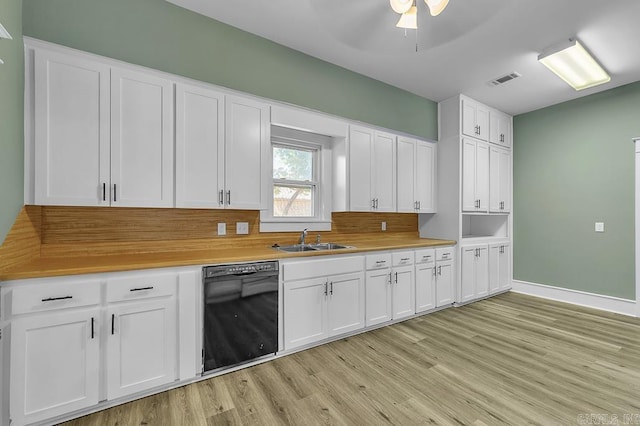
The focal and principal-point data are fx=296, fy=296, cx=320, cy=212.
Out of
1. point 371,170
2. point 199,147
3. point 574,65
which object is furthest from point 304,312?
point 574,65

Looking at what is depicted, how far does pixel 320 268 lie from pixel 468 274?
2.52m

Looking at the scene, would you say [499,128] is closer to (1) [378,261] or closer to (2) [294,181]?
(1) [378,261]

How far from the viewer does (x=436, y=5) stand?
66.8 inches

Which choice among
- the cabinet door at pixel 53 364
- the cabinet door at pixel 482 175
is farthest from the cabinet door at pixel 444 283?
the cabinet door at pixel 53 364

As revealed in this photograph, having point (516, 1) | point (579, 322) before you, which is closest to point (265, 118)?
point (516, 1)

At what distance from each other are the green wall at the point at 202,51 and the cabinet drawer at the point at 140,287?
1742 millimetres

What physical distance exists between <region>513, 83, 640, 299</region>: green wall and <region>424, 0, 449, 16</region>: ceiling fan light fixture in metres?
3.86

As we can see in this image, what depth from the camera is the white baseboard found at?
3.82 meters

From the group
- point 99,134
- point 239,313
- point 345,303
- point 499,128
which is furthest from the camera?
point 499,128

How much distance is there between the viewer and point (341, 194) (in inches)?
138

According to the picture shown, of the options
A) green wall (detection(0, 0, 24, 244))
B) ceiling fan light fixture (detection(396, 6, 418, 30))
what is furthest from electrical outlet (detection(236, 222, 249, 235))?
ceiling fan light fixture (detection(396, 6, 418, 30))

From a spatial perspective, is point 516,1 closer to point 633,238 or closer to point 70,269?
point 633,238

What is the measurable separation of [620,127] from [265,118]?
4.58 metres

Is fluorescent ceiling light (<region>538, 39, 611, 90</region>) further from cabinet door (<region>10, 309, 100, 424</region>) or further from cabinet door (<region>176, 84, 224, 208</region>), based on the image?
cabinet door (<region>10, 309, 100, 424</region>)
